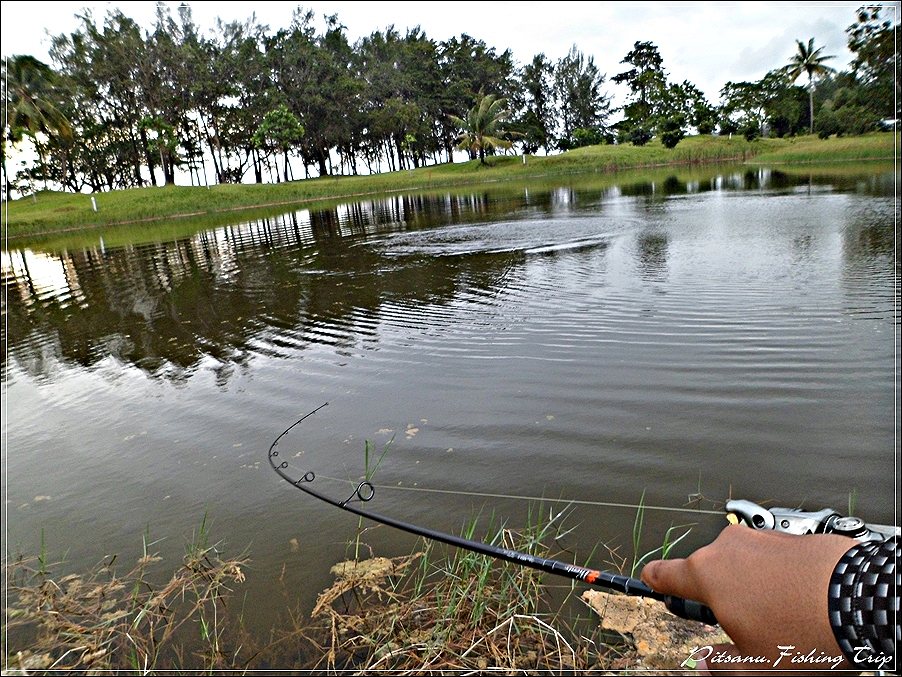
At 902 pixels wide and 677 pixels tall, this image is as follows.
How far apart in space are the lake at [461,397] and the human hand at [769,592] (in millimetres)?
1850

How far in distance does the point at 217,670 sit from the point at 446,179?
56439 millimetres

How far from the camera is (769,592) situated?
1.21m

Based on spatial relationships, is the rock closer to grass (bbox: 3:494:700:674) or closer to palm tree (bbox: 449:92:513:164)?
grass (bbox: 3:494:700:674)

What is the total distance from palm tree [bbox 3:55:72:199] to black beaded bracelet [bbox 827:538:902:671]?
49.3m

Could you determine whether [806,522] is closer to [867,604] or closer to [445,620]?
[867,604]

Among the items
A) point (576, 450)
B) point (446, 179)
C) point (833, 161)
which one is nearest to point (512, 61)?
point (446, 179)

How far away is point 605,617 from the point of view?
261 centimetres

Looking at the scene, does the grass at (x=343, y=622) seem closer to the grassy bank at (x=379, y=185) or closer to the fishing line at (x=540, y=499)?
the fishing line at (x=540, y=499)

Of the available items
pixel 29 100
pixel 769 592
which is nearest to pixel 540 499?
pixel 769 592

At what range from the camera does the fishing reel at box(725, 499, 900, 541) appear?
1.24 m

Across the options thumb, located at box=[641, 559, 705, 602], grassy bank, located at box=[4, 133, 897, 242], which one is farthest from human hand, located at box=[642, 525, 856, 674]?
grassy bank, located at box=[4, 133, 897, 242]

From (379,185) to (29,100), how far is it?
83.2ft

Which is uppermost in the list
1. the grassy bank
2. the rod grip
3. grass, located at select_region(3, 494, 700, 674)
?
the grassy bank

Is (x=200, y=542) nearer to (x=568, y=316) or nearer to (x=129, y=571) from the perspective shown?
(x=129, y=571)
